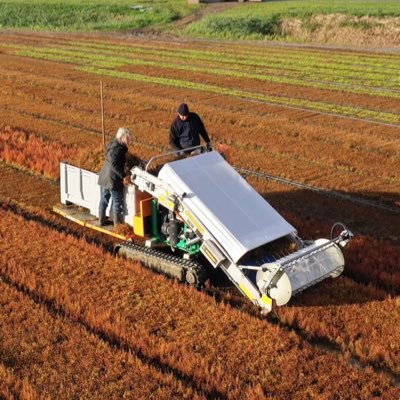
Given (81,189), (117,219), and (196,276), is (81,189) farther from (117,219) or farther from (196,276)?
(196,276)

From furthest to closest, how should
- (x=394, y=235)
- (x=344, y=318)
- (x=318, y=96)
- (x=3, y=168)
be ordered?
(x=318, y=96)
(x=3, y=168)
(x=394, y=235)
(x=344, y=318)

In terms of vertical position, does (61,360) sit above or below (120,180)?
below

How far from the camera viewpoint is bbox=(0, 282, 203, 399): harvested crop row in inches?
251

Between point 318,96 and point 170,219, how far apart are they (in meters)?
17.1

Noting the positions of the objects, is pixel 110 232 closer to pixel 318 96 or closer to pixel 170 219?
pixel 170 219

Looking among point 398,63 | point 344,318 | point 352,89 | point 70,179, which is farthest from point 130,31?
point 344,318

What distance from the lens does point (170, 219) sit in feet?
29.9

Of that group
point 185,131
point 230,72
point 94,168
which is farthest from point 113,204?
point 230,72

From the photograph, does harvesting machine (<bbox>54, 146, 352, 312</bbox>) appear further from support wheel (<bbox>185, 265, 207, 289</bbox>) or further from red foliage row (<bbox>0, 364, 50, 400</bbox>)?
red foliage row (<bbox>0, 364, 50, 400</bbox>)

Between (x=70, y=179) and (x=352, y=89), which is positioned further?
(x=352, y=89)

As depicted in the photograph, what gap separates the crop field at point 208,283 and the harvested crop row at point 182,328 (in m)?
0.02

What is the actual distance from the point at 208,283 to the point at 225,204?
1.16 meters

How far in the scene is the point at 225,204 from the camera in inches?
342

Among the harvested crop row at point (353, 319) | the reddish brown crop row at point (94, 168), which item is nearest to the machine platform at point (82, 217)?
the reddish brown crop row at point (94, 168)
